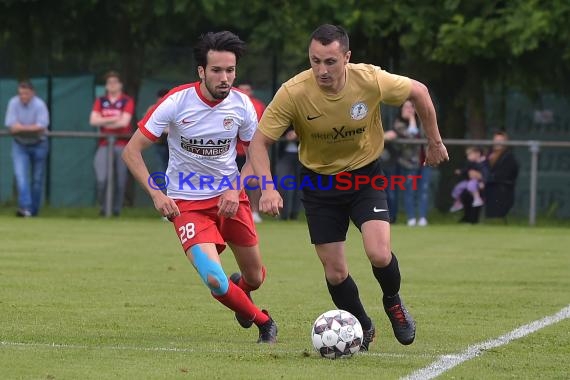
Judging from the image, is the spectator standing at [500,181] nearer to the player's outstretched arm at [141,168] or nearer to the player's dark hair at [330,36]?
the player's outstretched arm at [141,168]

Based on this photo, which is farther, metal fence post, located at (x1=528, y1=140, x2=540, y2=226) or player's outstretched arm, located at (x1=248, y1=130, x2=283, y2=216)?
metal fence post, located at (x1=528, y1=140, x2=540, y2=226)

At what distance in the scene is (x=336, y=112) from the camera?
8.26 metres

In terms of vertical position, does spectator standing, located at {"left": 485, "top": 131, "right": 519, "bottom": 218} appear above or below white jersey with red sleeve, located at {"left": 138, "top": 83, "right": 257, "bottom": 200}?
below

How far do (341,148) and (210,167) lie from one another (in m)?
0.95

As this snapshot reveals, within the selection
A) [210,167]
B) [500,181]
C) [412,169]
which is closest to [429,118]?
[210,167]

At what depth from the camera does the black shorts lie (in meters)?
8.50

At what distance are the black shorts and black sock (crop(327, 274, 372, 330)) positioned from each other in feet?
1.01

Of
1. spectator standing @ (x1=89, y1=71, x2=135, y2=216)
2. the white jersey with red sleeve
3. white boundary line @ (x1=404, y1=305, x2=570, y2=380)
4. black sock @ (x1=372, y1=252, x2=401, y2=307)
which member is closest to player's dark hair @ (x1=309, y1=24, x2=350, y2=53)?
the white jersey with red sleeve

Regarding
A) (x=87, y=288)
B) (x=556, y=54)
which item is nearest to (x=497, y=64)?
(x=556, y=54)

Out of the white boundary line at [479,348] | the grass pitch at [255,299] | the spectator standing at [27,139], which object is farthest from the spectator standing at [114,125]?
the white boundary line at [479,348]

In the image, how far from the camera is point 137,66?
25.0 m

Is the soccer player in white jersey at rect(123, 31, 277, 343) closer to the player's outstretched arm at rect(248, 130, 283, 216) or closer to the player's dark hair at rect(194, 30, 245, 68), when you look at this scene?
the player's dark hair at rect(194, 30, 245, 68)

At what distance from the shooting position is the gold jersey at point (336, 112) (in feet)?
27.1

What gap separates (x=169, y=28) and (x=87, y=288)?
13.0 metres
